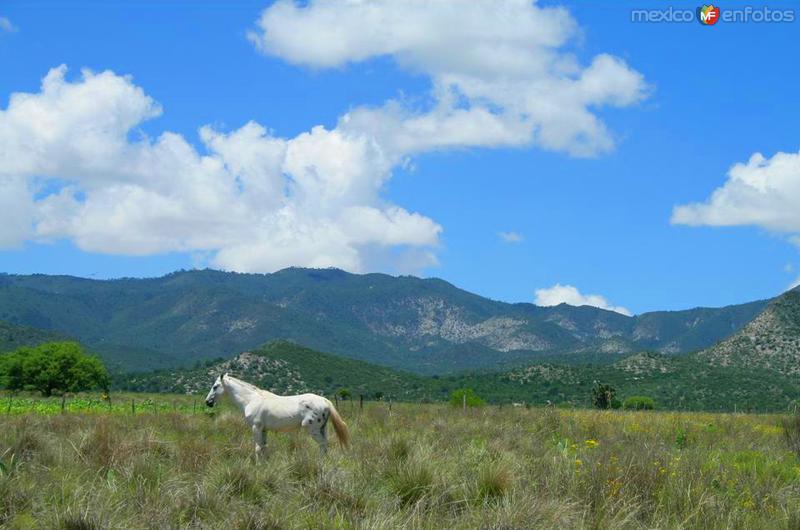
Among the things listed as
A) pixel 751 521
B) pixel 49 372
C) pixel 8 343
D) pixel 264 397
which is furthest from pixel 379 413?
pixel 8 343

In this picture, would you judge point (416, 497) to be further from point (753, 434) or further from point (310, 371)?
point (310, 371)

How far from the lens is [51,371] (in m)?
75.6

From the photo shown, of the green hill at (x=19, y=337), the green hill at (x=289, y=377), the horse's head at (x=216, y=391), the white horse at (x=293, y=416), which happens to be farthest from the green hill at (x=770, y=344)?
the green hill at (x=19, y=337)

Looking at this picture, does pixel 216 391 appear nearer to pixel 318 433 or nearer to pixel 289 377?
pixel 318 433

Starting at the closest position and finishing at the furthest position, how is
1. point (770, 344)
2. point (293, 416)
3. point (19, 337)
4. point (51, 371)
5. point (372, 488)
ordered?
point (372, 488) < point (293, 416) < point (51, 371) < point (770, 344) < point (19, 337)

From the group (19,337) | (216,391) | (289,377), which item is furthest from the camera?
(19,337)

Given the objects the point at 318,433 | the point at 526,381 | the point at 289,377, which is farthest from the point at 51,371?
the point at 318,433

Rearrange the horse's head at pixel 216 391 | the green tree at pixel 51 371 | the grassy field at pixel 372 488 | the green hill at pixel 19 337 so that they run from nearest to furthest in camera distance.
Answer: the grassy field at pixel 372 488 < the horse's head at pixel 216 391 < the green tree at pixel 51 371 < the green hill at pixel 19 337

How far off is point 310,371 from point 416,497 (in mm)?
103488

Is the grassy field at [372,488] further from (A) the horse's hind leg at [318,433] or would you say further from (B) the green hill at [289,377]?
(B) the green hill at [289,377]

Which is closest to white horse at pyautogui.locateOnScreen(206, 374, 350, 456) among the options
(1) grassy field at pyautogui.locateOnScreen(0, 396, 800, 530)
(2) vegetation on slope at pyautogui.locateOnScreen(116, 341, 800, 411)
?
(1) grassy field at pyautogui.locateOnScreen(0, 396, 800, 530)

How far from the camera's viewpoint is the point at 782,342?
96.1 metres

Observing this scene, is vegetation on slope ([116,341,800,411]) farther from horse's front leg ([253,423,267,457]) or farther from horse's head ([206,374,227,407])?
horse's front leg ([253,423,267,457])

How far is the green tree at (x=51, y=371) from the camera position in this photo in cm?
7525
